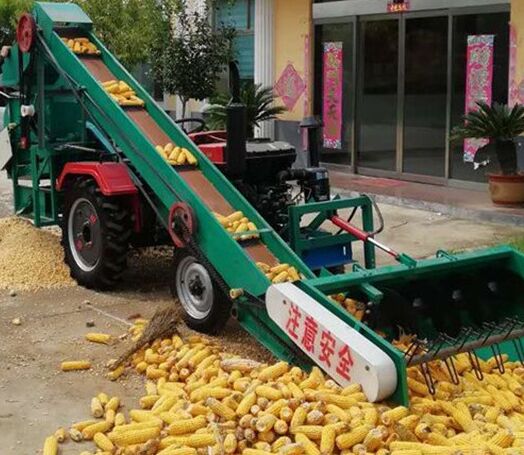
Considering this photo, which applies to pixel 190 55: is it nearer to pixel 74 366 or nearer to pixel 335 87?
pixel 335 87

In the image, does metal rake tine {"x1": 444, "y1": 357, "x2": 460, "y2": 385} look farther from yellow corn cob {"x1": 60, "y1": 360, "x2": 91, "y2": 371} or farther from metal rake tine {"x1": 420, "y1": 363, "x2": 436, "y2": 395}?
yellow corn cob {"x1": 60, "y1": 360, "x2": 91, "y2": 371}

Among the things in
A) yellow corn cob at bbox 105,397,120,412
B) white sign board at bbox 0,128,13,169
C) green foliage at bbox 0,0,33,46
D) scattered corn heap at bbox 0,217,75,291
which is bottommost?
yellow corn cob at bbox 105,397,120,412

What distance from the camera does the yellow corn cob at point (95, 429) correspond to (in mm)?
5184

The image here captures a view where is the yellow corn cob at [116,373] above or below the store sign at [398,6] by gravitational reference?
below

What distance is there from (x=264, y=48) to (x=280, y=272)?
10.5 meters

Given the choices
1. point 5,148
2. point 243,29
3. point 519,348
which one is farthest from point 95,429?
point 243,29

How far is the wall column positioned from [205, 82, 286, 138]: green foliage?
3.60 feet

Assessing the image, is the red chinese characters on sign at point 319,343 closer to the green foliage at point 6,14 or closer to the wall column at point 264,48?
the wall column at point 264,48

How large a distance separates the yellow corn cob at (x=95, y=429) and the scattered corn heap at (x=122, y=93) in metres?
3.27

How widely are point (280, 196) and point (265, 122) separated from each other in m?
7.97

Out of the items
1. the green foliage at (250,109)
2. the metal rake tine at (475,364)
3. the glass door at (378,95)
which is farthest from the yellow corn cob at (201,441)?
the glass door at (378,95)

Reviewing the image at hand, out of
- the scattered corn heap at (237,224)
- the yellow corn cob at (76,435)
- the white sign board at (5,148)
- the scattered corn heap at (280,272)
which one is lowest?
the yellow corn cob at (76,435)

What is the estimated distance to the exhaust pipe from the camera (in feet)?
22.8

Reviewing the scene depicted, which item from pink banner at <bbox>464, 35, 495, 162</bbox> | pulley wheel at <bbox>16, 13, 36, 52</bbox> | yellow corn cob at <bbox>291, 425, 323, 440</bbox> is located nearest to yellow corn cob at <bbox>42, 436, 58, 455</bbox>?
yellow corn cob at <bbox>291, 425, 323, 440</bbox>
